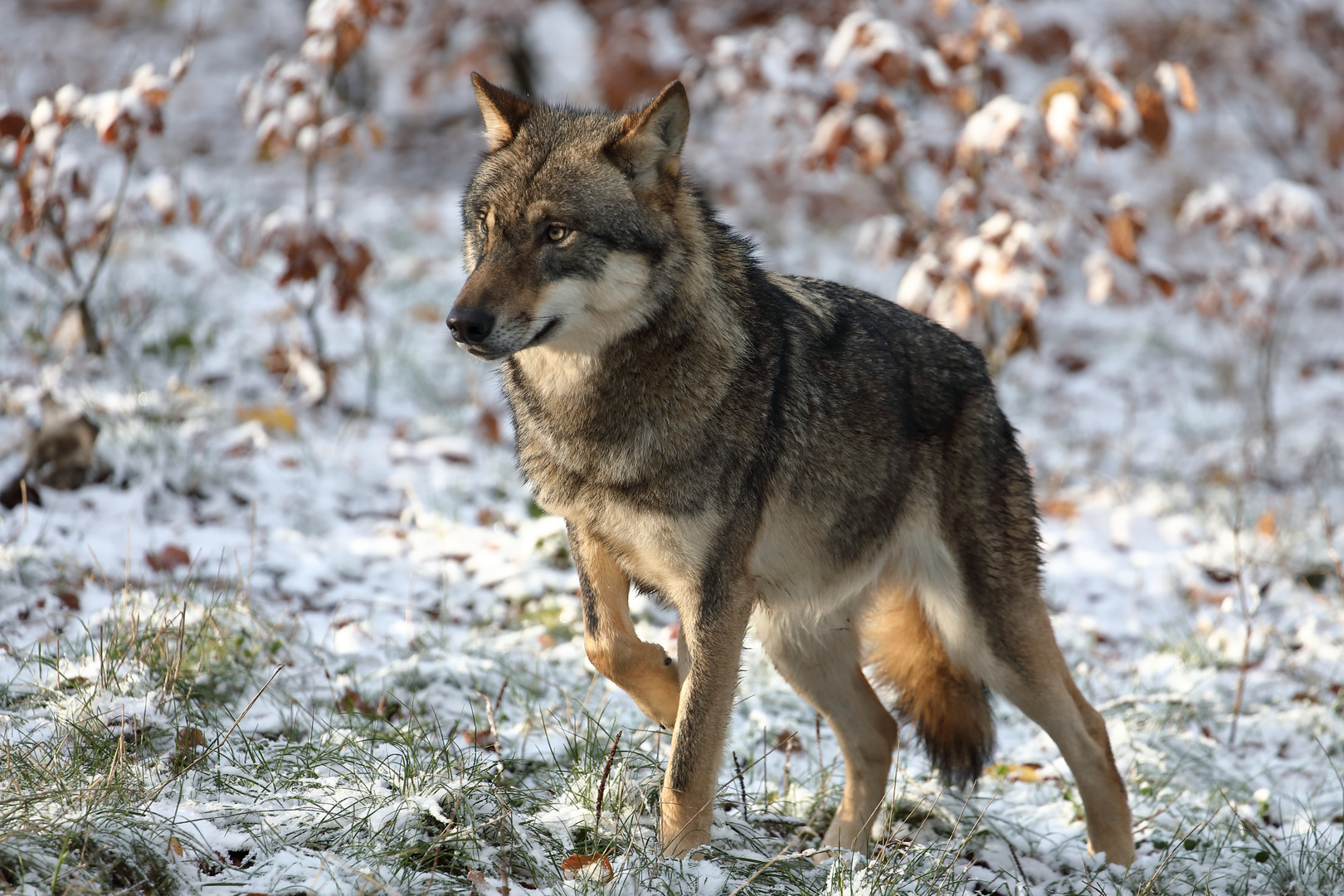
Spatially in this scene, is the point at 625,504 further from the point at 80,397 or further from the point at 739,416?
the point at 80,397

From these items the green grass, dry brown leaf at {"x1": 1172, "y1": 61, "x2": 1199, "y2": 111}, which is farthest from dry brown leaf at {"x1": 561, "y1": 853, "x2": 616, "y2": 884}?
dry brown leaf at {"x1": 1172, "y1": 61, "x2": 1199, "y2": 111}

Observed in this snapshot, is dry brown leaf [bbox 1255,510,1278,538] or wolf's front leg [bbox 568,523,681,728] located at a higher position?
wolf's front leg [bbox 568,523,681,728]

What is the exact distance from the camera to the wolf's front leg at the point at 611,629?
11.0 feet

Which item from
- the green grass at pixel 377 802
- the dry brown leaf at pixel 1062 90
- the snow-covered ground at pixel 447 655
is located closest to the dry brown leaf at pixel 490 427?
the snow-covered ground at pixel 447 655

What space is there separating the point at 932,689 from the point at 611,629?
49.7 inches

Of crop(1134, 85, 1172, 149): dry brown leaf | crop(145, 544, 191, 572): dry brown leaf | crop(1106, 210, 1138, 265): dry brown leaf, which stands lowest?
crop(145, 544, 191, 572): dry brown leaf

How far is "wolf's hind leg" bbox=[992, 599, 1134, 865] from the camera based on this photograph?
12.0ft

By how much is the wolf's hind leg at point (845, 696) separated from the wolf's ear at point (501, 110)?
6.14ft

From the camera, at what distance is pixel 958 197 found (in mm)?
6781

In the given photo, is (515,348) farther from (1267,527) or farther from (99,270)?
(1267,527)

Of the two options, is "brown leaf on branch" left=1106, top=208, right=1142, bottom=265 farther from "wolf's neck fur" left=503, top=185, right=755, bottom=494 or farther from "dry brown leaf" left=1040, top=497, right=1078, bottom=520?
"wolf's neck fur" left=503, top=185, right=755, bottom=494

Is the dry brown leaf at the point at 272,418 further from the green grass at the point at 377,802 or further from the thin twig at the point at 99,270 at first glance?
the green grass at the point at 377,802

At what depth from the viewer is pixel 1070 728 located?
3.72 meters

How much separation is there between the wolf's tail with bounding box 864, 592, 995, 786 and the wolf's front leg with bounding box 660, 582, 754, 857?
3.15ft
